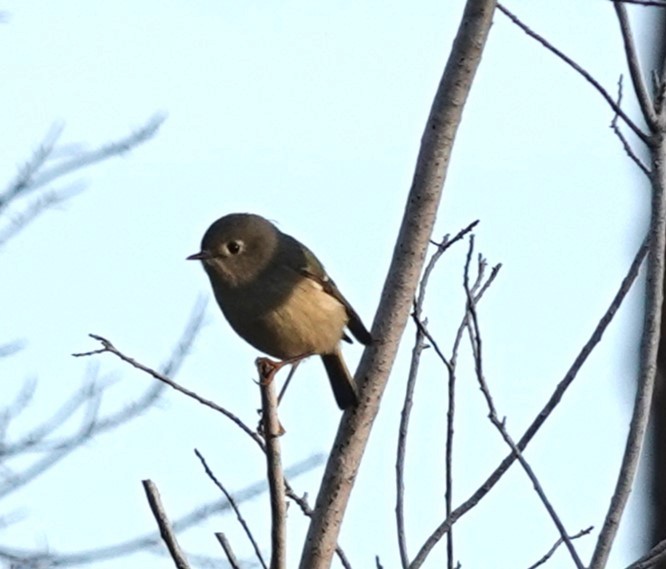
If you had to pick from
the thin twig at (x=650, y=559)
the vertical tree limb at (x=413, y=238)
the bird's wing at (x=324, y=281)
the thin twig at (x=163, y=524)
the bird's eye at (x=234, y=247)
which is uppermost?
the bird's eye at (x=234, y=247)

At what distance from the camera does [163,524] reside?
2912 millimetres

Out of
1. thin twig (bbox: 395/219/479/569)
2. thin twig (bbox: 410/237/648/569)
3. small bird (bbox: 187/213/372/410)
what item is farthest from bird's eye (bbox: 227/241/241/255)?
thin twig (bbox: 410/237/648/569)

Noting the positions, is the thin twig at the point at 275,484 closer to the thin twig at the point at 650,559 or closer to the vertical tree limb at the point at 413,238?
the vertical tree limb at the point at 413,238

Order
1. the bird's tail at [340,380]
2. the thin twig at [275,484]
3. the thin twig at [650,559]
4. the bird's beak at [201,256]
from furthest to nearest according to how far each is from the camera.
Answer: the bird's beak at [201,256]
the bird's tail at [340,380]
the thin twig at [275,484]
the thin twig at [650,559]

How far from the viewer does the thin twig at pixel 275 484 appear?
9.99 feet

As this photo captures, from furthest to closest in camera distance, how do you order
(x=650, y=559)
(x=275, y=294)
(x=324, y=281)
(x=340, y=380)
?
(x=324, y=281), (x=275, y=294), (x=340, y=380), (x=650, y=559)

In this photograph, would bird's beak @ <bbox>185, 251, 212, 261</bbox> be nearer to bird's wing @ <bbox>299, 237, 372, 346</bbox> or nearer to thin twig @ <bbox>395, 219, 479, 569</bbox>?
bird's wing @ <bbox>299, 237, 372, 346</bbox>

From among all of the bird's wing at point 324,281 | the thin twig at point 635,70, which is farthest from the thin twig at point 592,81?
the bird's wing at point 324,281

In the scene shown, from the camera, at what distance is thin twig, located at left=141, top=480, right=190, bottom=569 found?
292 cm

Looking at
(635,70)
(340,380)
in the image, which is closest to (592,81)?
(635,70)

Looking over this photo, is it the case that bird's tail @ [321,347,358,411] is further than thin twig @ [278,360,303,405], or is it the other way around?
thin twig @ [278,360,303,405]

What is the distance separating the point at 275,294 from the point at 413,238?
63.5 inches

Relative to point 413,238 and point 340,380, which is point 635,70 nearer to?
point 413,238

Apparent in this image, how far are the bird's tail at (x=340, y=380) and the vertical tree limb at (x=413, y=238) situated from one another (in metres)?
0.08
